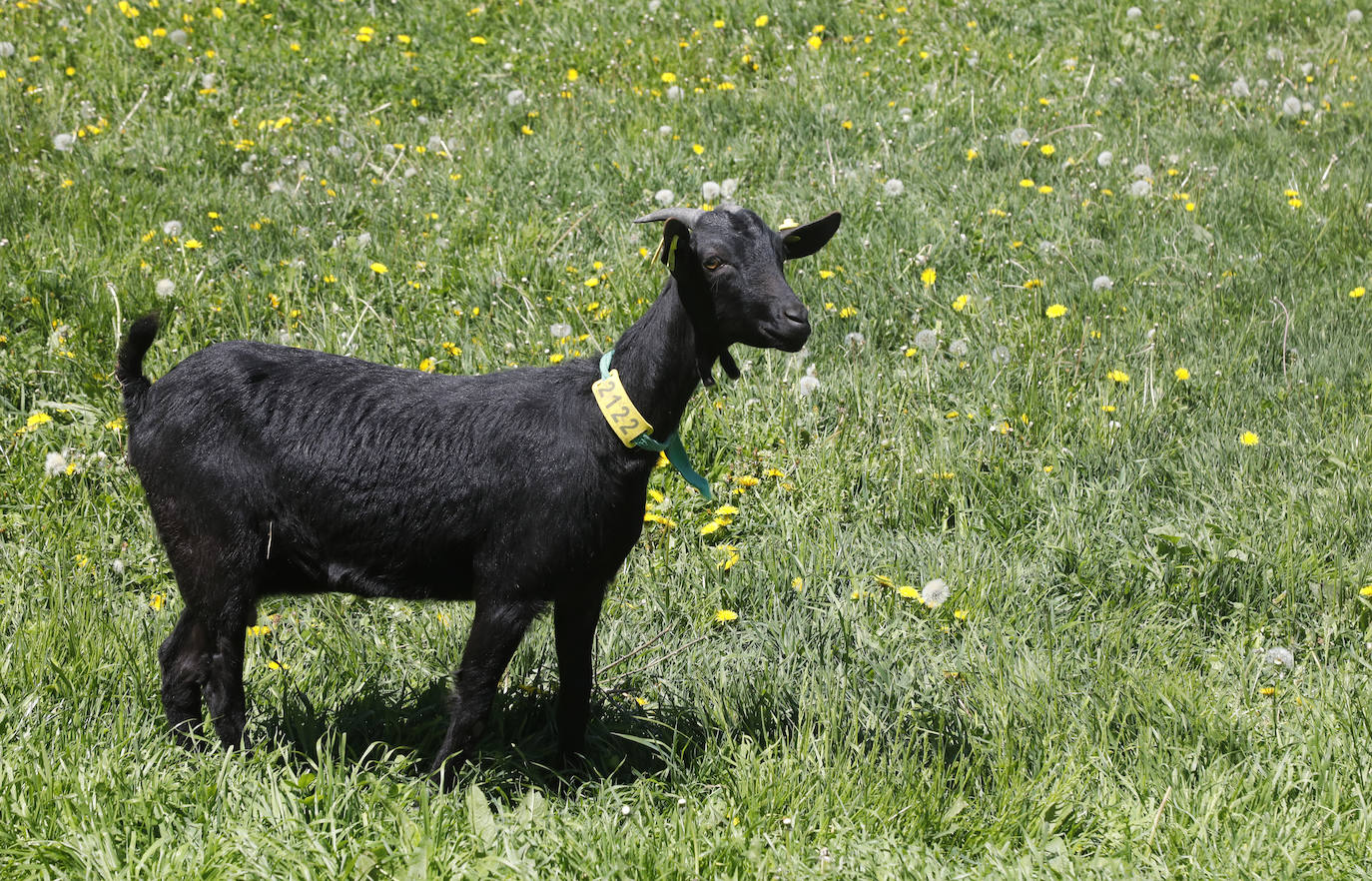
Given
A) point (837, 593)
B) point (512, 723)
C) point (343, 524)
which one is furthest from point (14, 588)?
point (837, 593)

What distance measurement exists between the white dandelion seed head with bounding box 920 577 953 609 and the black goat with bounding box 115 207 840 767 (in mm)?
1205

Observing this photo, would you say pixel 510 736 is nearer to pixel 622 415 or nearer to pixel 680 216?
pixel 622 415

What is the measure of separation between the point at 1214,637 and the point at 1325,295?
2487mm

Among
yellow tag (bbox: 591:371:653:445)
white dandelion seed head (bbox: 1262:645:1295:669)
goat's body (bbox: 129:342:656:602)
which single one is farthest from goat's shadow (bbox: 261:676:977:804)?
white dandelion seed head (bbox: 1262:645:1295:669)

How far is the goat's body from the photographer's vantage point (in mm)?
3301

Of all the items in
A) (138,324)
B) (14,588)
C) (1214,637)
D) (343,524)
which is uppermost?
(138,324)

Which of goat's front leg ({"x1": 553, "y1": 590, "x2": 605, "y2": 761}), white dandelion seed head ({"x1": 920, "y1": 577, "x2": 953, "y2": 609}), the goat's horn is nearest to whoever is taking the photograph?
the goat's horn

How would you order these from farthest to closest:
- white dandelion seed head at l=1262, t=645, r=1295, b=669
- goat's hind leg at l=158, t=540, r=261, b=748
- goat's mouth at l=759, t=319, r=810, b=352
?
white dandelion seed head at l=1262, t=645, r=1295, b=669, goat's hind leg at l=158, t=540, r=261, b=748, goat's mouth at l=759, t=319, r=810, b=352

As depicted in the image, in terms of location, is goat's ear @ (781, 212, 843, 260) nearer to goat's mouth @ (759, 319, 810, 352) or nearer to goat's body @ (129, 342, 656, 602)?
goat's mouth @ (759, 319, 810, 352)

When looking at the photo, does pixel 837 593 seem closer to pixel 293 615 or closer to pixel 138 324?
pixel 293 615

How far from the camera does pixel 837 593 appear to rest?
4.27 metres

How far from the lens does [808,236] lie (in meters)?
3.43

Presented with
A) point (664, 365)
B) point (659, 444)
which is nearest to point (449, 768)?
point (659, 444)

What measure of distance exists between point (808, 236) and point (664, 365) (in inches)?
22.5
